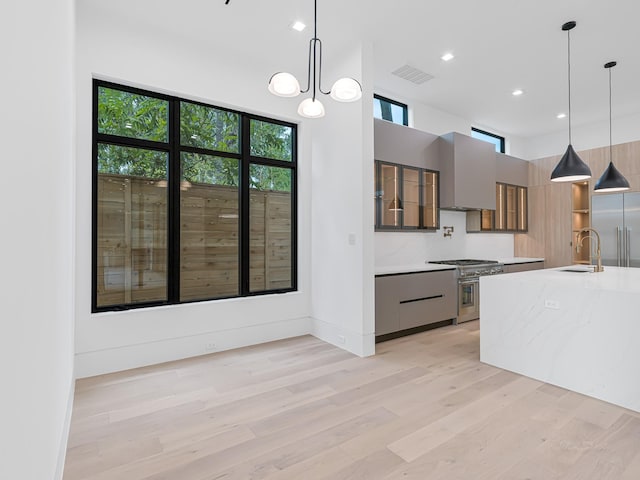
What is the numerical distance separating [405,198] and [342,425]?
127 inches

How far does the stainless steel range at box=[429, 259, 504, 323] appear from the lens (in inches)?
195

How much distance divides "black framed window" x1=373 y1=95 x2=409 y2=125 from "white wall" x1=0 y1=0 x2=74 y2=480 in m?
4.03

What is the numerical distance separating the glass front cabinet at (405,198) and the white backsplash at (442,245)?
12.8 inches

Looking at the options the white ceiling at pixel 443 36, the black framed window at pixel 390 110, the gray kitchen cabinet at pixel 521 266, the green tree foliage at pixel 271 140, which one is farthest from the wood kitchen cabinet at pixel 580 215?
the green tree foliage at pixel 271 140

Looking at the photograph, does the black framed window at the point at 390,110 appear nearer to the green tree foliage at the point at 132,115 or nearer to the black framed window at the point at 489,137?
the black framed window at the point at 489,137

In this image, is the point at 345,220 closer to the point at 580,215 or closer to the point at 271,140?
the point at 271,140

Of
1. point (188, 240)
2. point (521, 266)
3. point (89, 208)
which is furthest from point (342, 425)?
point (521, 266)

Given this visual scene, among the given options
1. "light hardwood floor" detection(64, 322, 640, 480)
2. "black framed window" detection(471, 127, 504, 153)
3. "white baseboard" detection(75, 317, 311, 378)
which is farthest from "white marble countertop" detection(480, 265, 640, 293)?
"black framed window" detection(471, 127, 504, 153)

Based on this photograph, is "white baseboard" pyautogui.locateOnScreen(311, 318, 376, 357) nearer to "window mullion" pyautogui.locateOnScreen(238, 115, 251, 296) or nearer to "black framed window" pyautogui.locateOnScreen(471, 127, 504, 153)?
"window mullion" pyautogui.locateOnScreen(238, 115, 251, 296)

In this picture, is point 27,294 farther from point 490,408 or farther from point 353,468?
point 490,408

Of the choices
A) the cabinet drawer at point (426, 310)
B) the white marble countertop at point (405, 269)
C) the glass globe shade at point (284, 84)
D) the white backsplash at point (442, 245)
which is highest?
the glass globe shade at point (284, 84)

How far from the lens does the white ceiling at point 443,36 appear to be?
10.3 feet

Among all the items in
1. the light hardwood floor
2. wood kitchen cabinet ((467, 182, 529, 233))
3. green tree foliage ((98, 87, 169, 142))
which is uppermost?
green tree foliage ((98, 87, 169, 142))

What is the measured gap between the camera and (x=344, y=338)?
3.93 meters
